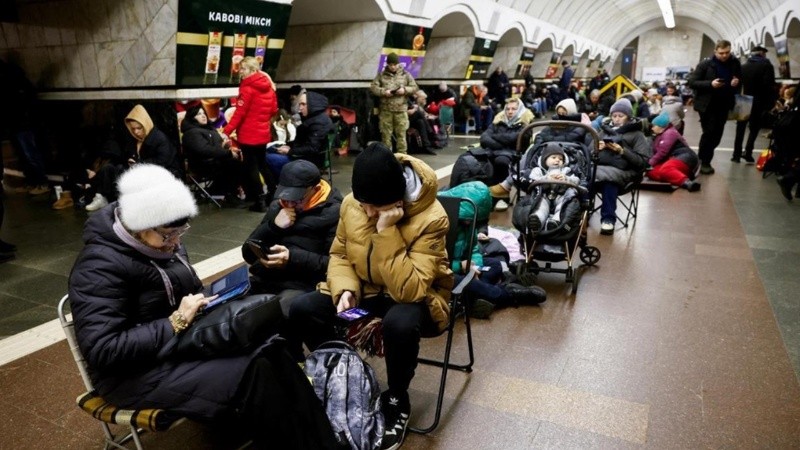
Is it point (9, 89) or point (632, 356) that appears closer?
point (632, 356)

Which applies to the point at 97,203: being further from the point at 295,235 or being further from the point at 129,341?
the point at 129,341

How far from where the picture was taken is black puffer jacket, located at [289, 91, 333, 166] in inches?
278

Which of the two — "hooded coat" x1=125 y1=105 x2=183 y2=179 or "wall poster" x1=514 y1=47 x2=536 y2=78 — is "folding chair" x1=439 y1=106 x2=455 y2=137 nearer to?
"hooded coat" x1=125 y1=105 x2=183 y2=179

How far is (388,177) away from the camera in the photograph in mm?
2262

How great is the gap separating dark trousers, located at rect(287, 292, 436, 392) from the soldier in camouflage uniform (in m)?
7.75

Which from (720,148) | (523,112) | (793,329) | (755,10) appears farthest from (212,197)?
(755,10)

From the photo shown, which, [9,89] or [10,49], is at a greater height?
[10,49]

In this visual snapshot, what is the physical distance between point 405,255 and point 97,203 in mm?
5847

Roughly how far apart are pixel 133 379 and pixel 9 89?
23.5ft

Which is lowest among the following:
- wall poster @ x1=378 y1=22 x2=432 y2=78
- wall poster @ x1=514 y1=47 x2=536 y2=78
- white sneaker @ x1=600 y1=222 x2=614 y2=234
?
white sneaker @ x1=600 y1=222 x2=614 y2=234

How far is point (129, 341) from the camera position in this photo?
1847mm

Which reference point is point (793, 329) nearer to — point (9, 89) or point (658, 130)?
point (658, 130)

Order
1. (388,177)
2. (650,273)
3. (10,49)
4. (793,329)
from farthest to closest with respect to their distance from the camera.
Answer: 1. (10,49)
2. (650,273)
3. (793,329)
4. (388,177)

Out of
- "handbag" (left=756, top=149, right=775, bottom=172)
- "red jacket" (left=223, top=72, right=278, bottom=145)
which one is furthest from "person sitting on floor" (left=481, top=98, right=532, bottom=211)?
"handbag" (left=756, top=149, right=775, bottom=172)
